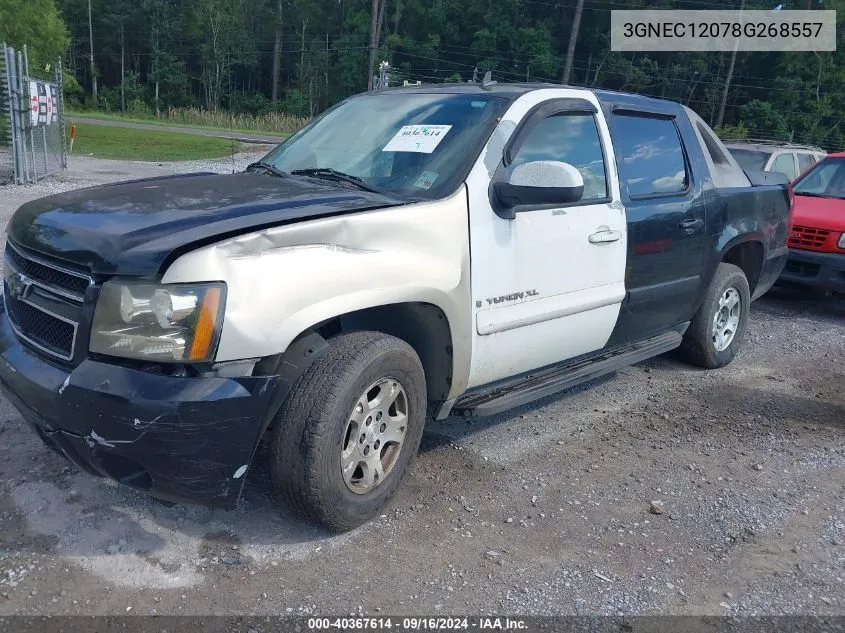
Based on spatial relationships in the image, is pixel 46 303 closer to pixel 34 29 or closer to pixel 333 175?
pixel 333 175

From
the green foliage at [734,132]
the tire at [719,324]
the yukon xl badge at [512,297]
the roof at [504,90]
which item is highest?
the green foliage at [734,132]

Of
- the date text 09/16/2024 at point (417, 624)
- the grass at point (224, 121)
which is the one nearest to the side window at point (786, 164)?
the date text 09/16/2024 at point (417, 624)

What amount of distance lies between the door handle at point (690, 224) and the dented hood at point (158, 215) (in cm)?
230

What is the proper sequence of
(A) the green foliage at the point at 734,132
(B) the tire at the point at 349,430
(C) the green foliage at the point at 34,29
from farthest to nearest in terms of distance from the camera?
1. (A) the green foliage at the point at 734,132
2. (C) the green foliage at the point at 34,29
3. (B) the tire at the point at 349,430

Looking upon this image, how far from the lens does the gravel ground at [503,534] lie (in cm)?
286

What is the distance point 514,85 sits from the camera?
4156mm

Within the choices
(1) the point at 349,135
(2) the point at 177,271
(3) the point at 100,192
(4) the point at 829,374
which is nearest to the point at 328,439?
(2) the point at 177,271

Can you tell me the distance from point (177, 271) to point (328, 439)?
2.81 ft

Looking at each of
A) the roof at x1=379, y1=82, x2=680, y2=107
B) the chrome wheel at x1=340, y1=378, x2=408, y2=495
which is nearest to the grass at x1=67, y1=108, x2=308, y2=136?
the roof at x1=379, y1=82, x2=680, y2=107

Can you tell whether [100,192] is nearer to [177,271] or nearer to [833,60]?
[177,271]

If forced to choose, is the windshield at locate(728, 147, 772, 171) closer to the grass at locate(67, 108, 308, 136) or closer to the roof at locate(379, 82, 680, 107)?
the roof at locate(379, 82, 680, 107)

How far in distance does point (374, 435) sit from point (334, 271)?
79 cm

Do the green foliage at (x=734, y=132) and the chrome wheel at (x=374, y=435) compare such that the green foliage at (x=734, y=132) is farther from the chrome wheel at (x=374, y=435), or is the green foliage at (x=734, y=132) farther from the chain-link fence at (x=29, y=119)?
the chrome wheel at (x=374, y=435)

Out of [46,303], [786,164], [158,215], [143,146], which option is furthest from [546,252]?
[143,146]
